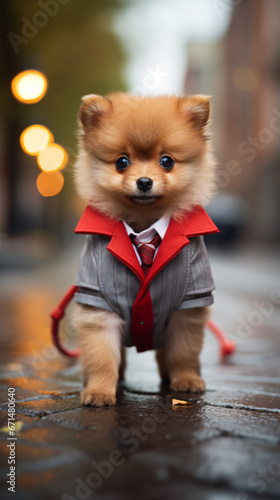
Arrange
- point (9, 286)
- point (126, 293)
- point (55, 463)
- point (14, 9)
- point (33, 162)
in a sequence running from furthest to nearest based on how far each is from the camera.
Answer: point (33, 162) → point (14, 9) → point (9, 286) → point (126, 293) → point (55, 463)

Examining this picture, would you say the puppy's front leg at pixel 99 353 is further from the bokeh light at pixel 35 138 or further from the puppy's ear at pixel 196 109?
the bokeh light at pixel 35 138

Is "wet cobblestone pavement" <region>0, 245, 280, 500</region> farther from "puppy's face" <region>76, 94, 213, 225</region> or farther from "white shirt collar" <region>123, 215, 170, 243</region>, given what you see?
"puppy's face" <region>76, 94, 213, 225</region>

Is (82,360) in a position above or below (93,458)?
above

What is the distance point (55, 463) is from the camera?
Result: 6.15ft

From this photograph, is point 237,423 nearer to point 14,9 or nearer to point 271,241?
point 14,9

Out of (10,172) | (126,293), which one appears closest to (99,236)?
(126,293)

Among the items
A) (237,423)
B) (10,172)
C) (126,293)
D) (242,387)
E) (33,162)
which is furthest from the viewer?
(33,162)

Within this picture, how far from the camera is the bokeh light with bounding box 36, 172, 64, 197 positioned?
1931 cm

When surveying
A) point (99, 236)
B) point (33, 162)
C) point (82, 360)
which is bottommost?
point (82, 360)

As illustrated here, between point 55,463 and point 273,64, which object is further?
point 273,64

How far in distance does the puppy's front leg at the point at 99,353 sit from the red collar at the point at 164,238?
0.28 m

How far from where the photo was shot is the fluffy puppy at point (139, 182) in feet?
8.13

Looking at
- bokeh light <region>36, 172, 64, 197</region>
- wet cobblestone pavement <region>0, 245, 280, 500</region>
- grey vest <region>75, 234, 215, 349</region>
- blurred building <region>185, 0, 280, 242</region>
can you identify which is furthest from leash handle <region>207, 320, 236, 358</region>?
blurred building <region>185, 0, 280, 242</region>

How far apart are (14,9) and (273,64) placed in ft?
49.9
